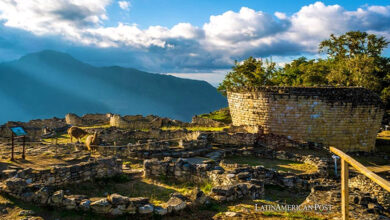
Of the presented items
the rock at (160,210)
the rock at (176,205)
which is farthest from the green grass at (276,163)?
the rock at (160,210)

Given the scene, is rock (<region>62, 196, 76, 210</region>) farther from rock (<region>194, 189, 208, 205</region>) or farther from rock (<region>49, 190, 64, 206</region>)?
rock (<region>194, 189, 208, 205</region>)

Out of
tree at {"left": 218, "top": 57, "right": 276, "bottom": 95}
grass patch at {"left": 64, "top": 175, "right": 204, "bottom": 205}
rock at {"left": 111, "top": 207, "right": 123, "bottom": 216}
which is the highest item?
tree at {"left": 218, "top": 57, "right": 276, "bottom": 95}

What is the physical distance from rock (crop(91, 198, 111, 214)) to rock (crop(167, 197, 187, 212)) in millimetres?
1649

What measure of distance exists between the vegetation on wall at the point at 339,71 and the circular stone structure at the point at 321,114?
38.2 ft

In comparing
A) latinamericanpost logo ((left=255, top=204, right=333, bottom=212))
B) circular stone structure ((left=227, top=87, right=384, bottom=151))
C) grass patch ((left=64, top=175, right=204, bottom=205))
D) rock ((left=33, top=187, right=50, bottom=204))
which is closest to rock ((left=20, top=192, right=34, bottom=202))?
rock ((left=33, top=187, right=50, bottom=204))

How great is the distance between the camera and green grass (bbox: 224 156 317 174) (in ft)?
53.8

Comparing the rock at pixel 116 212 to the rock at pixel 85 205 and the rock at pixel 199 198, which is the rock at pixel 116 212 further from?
the rock at pixel 199 198

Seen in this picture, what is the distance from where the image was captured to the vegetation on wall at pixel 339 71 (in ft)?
114

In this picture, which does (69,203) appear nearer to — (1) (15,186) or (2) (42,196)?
(2) (42,196)

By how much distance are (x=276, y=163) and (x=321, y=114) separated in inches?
276

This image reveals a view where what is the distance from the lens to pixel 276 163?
17766 millimetres

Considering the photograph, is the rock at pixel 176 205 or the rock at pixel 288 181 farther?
the rock at pixel 288 181

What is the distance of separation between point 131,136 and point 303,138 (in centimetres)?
1333

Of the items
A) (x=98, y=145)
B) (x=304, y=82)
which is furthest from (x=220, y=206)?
(x=304, y=82)
